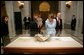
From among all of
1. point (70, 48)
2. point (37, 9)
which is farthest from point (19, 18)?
point (70, 48)

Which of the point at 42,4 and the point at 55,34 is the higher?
the point at 42,4

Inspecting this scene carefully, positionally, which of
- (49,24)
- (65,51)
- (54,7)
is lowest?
(65,51)

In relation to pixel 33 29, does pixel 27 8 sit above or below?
above

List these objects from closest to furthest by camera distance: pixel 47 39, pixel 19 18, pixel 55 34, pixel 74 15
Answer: pixel 47 39
pixel 55 34
pixel 74 15
pixel 19 18

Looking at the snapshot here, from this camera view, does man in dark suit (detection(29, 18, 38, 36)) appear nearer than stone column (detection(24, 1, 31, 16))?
Yes

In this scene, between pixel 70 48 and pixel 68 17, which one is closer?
pixel 70 48

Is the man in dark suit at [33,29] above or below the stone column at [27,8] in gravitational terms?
below

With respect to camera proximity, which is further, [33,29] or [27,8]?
[27,8]

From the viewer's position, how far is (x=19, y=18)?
659 centimetres

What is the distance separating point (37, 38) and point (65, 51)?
2.47 feet

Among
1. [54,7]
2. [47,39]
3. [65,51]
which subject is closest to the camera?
[65,51]

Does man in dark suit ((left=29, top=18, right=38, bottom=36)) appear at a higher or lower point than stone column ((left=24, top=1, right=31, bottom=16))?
lower

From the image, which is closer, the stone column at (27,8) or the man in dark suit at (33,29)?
the man in dark suit at (33,29)

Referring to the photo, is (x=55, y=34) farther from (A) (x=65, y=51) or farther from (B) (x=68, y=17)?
(B) (x=68, y=17)
